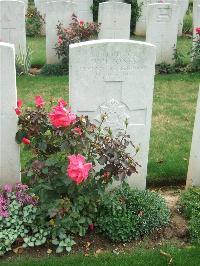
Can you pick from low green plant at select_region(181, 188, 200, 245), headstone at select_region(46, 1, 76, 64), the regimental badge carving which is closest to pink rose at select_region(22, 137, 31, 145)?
the regimental badge carving

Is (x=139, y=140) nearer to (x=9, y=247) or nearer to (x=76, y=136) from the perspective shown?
(x=76, y=136)

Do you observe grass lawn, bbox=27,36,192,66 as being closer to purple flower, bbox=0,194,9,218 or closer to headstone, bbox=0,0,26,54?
headstone, bbox=0,0,26,54

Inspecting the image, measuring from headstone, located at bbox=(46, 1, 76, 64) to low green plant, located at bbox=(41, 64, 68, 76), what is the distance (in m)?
0.45

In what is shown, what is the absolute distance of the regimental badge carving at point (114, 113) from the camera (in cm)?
431

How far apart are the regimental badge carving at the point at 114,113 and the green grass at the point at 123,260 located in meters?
1.29

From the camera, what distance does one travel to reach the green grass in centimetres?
383

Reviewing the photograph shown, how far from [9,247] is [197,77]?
21.4 ft

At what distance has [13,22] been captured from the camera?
358 inches

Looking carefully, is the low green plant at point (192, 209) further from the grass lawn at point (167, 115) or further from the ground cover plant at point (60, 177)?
the ground cover plant at point (60, 177)

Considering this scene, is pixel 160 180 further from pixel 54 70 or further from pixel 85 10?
pixel 85 10

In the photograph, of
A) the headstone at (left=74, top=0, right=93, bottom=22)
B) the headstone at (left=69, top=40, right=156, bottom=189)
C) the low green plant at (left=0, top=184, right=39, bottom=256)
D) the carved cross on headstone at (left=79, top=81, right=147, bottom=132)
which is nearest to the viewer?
the low green plant at (left=0, top=184, right=39, bottom=256)

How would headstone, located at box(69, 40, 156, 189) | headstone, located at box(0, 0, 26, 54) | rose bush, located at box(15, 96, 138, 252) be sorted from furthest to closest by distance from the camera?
headstone, located at box(0, 0, 26, 54) → headstone, located at box(69, 40, 156, 189) → rose bush, located at box(15, 96, 138, 252)

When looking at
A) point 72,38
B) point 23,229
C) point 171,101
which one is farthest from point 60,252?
point 72,38

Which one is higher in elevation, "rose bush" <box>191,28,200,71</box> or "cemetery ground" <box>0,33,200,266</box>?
"rose bush" <box>191,28,200,71</box>
